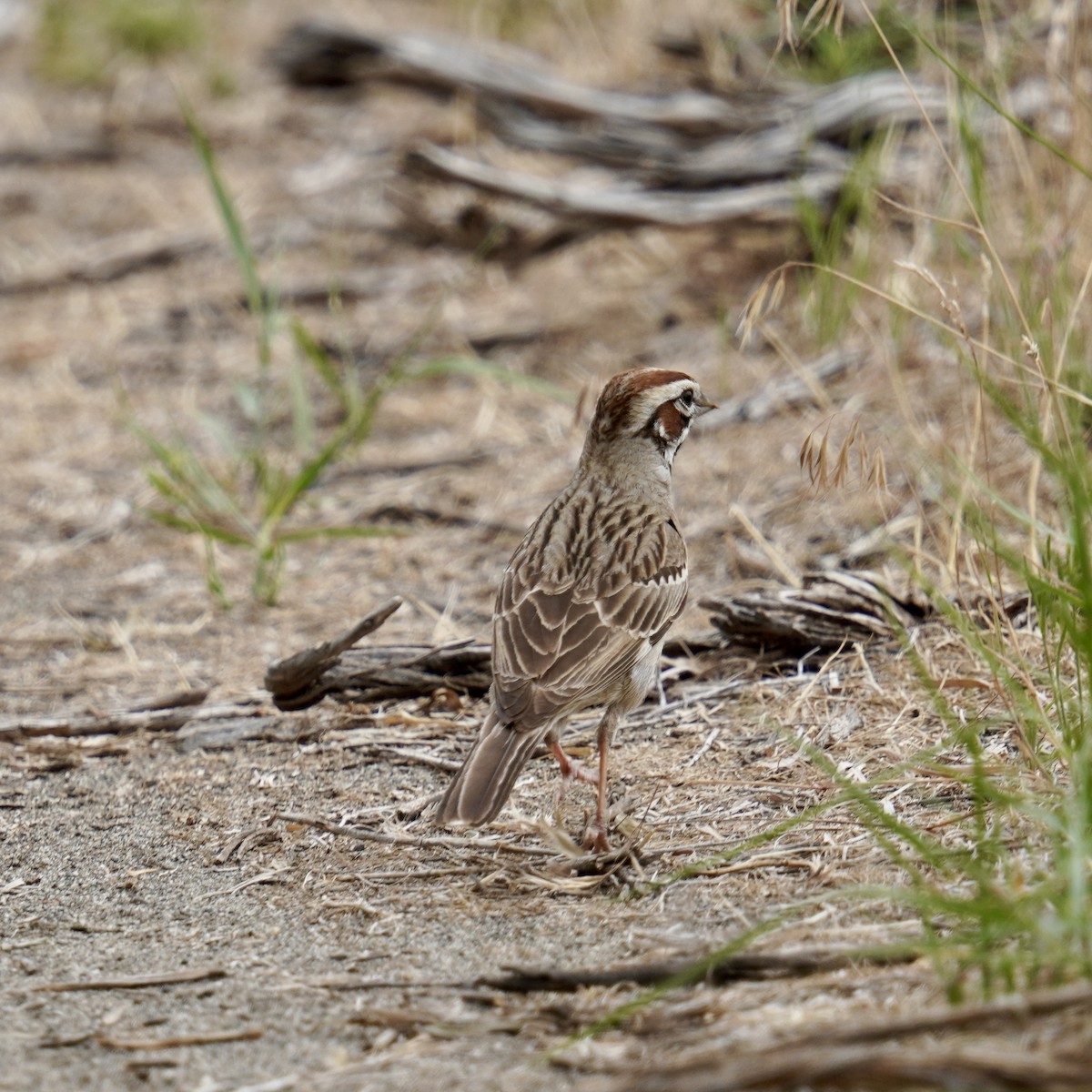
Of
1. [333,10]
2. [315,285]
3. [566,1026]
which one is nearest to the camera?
[566,1026]

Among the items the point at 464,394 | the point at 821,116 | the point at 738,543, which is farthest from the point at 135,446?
the point at 821,116

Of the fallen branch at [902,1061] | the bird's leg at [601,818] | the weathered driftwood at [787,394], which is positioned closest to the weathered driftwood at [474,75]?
the weathered driftwood at [787,394]

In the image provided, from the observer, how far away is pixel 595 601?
4.25 metres

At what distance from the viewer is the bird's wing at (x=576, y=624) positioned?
389 cm

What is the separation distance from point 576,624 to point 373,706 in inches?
35.2

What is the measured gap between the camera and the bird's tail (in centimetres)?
Result: 352

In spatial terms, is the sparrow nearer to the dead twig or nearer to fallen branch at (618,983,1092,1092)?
the dead twig

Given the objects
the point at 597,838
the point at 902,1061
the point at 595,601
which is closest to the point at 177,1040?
the point at 597,838

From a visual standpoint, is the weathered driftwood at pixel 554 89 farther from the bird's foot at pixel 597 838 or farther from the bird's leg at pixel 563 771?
the bird's foot at pixel 597 838

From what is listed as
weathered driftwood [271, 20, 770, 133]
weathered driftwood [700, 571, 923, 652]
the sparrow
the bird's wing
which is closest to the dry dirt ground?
weathered driftwood [700, 571, 923, 652]

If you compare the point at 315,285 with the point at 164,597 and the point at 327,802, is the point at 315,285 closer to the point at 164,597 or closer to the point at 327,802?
the point at 164,597

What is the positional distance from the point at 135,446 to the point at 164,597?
185 centimetres

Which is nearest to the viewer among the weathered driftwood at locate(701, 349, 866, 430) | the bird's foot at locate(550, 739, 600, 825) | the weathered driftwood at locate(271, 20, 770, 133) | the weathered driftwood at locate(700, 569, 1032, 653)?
the bird's foot at locate(550, 739, 600, 825)

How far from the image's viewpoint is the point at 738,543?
5.93 m
